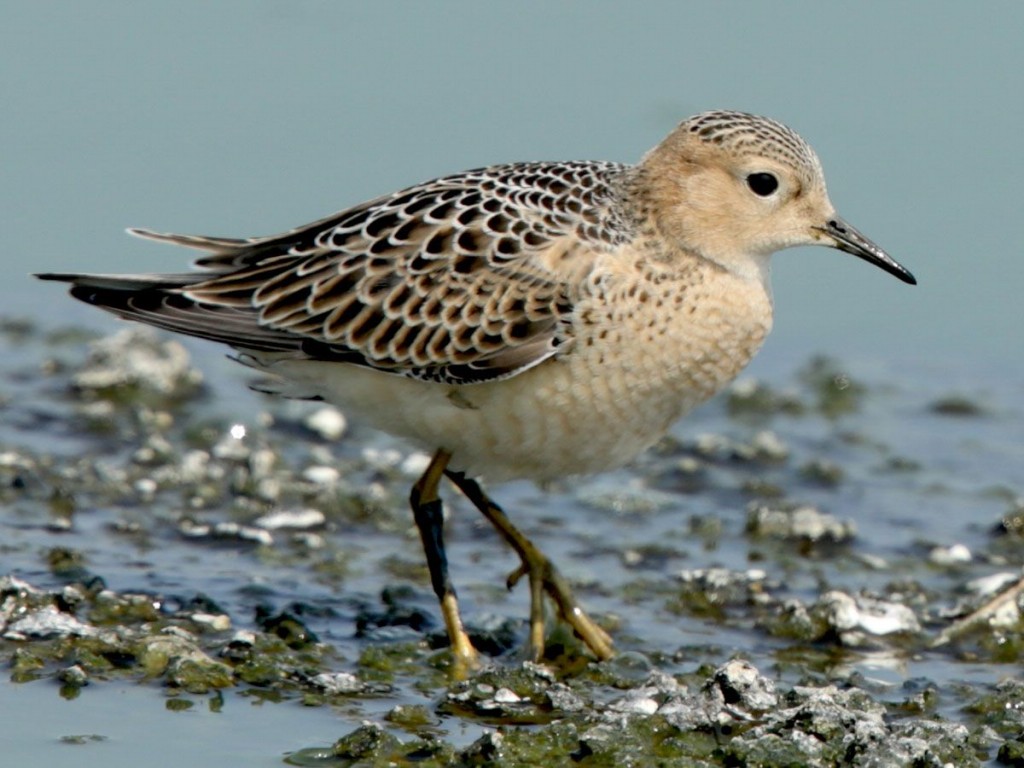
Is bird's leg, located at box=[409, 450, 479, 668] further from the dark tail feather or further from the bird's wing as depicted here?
the dark tail feather

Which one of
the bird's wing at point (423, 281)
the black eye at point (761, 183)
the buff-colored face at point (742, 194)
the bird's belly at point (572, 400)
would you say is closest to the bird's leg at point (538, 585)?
the bird's belly at point (572, 400)

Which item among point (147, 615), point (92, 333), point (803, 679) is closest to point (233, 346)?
point (147, 615)

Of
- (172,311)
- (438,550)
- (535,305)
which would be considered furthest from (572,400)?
(172,311)

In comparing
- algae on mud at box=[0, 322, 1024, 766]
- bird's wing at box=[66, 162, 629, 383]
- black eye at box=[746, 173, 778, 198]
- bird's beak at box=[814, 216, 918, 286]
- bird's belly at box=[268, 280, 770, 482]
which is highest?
black eye at box=[746, 173, 778, 198]

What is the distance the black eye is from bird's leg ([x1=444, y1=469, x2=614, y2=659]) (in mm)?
1803

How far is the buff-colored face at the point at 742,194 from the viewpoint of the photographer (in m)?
7.89

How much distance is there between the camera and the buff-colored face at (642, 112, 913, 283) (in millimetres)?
7891

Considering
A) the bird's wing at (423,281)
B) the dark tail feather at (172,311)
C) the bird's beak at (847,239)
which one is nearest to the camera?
the bird's wing at (423,281)

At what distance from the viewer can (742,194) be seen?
792 cm

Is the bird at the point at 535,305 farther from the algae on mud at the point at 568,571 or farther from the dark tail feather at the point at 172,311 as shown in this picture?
the algae on mud at the point at 568,571

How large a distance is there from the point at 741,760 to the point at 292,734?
5.27ft

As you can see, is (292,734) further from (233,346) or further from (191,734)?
(233,346)

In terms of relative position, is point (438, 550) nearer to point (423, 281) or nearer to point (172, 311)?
point (423, 281)

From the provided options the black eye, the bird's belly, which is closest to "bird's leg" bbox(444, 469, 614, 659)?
the bird's belly
